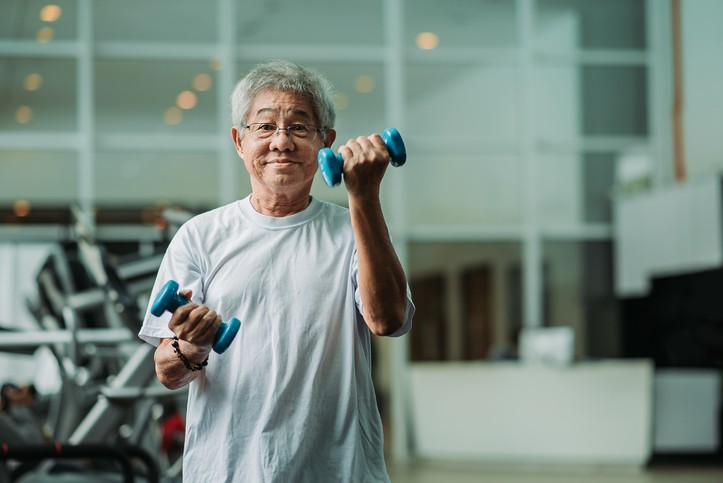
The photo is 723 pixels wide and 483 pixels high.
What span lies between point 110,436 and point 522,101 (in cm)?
622

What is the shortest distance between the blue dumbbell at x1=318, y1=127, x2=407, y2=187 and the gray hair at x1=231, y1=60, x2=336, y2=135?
20 centimetres

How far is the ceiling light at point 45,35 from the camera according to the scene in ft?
31.0

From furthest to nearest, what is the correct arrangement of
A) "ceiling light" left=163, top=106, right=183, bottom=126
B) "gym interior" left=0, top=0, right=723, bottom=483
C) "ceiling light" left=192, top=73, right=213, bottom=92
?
"ceiling light" left=192, top=73, right=213, bottom=92
"ceiling light" left=163, top=106, right=183, bottom=126
"gym interior" left=0, top=0, right=723, bottom=483

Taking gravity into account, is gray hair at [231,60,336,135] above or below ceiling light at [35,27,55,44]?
below

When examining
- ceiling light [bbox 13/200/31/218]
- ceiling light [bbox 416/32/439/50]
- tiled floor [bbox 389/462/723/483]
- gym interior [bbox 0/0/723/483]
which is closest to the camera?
tiled floor [bbox 389/462/723/483]

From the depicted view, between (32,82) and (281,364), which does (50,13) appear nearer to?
(32,82)

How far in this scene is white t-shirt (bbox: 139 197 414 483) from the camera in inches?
67.4

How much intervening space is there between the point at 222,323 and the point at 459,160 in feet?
27.5

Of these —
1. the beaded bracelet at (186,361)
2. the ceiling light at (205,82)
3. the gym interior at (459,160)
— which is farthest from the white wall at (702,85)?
the beaded bracelet at (186,361)

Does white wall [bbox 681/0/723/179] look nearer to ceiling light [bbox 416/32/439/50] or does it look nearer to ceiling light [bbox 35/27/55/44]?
ceiling light [bbox 416/32/439/50]

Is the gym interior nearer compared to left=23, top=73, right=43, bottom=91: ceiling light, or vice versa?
the gym interior

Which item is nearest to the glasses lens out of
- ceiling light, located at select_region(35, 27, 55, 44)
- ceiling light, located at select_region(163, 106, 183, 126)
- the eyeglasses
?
the eyeglasses

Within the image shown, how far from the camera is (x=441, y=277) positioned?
9.71 m

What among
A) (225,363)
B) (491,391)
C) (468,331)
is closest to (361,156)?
(225,363)
